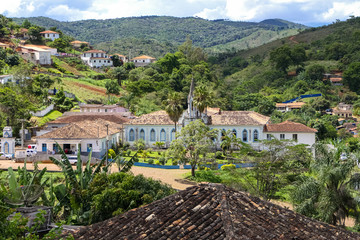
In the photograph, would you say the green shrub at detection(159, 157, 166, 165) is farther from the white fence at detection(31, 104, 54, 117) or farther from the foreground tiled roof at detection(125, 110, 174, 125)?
the white fence at detection(31, 104, 54, 117)

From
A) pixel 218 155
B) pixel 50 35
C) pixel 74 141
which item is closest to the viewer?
pixel 74 141

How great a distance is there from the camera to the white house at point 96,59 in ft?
323

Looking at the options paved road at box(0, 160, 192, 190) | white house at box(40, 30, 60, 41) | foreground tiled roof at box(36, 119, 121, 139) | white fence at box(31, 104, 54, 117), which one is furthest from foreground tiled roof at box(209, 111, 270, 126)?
white house at box(40, 30, 60, 41)

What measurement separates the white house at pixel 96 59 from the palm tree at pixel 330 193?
8321 centimetres

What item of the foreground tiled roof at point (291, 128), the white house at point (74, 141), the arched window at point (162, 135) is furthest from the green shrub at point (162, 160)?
the foreground tiled roof at point (291, 128)

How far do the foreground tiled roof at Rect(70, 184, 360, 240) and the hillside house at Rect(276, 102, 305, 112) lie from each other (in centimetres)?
6590

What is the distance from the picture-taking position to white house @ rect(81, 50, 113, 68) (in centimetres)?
9836

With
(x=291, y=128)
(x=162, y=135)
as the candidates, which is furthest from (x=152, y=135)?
(x=291, y=128)

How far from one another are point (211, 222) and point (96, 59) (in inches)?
3672

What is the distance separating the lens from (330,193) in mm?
19156

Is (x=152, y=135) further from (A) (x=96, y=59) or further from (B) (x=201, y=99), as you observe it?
(A) (x=96, y=59)

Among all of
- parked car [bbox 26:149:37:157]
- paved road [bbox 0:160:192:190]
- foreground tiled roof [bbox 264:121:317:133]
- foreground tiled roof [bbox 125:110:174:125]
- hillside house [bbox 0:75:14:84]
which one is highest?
hillside house [bbox 0:75:14:84]

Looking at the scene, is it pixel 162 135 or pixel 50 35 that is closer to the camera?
pixel 162 135

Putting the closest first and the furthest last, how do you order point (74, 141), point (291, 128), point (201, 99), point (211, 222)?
1. point (211, 222)
2. point (74, 141)
3. point (201, 99)
4. point (291, 128)
